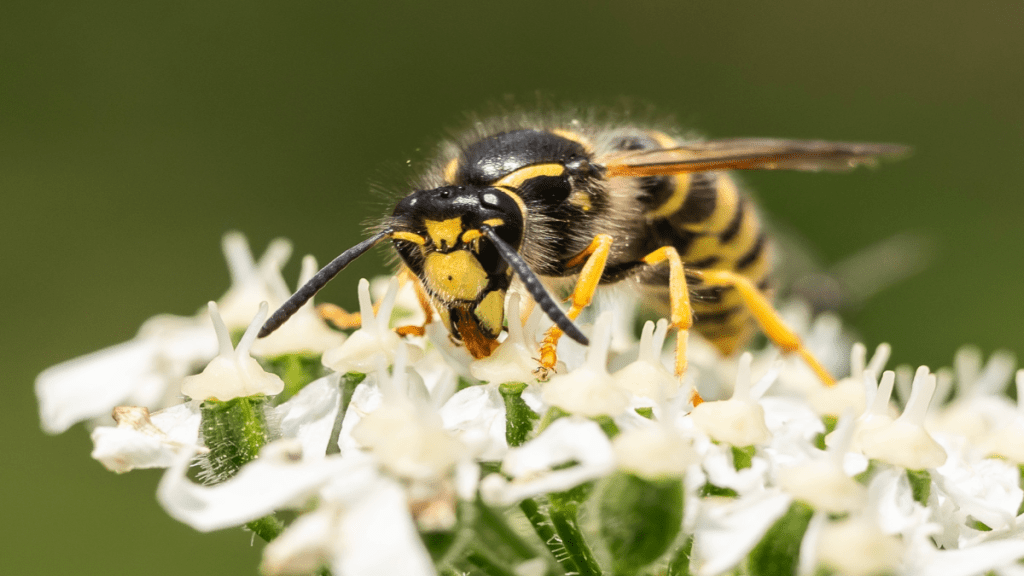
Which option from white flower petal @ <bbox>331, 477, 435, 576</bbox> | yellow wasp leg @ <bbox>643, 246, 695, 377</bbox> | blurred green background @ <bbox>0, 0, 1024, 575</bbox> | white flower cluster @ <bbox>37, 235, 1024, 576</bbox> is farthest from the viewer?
blurred green background @ <bbox>0, 0, 1024, 575</bbox>

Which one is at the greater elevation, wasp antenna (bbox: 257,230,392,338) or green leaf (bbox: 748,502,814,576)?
wasp antenna (bbox: 257,230,392,338)

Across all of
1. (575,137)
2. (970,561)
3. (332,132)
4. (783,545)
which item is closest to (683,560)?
(783,545)

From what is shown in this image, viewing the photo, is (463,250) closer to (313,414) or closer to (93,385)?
(313,414)

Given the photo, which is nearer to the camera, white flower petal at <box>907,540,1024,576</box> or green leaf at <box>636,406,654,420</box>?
white flower petal at <box>907,540,1024,576</box>

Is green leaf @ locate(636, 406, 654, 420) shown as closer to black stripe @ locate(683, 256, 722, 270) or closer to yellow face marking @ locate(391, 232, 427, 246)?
yellow face marking @ locate(391, 232, 427, 246)

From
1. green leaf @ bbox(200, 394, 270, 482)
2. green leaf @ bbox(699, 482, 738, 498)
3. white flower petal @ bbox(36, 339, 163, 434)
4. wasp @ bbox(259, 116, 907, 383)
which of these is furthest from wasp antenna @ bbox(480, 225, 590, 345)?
white flower petal @ bbox(36, 339, 163, 434)

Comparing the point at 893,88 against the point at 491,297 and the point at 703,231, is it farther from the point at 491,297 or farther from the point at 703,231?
the point at 491,297
